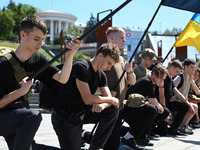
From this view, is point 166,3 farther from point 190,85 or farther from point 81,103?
point 190,85

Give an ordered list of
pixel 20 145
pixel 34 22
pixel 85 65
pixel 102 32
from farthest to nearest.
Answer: pixel 102 32, pixel 85 65, pixel 34 22, pixel 20 145

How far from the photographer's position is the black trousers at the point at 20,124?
2564 mm

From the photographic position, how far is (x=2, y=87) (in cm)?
272

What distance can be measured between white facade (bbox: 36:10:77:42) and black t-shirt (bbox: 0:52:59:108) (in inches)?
3993

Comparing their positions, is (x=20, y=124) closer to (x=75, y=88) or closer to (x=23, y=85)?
(x=23, y=85)

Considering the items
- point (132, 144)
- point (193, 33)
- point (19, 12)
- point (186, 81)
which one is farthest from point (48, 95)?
point (19, 12)

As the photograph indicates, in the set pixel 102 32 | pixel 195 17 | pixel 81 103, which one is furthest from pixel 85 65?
pixel 102 32

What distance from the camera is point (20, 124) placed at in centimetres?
260

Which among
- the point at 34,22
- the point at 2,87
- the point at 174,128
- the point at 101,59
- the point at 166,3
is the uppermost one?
the point at 166,3

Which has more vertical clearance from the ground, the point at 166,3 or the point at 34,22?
the point at 166,3

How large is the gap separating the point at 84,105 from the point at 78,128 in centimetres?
32

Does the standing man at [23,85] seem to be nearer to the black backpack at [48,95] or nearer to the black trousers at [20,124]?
the black trousers at [20,124]

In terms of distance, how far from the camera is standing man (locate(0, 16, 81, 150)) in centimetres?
259

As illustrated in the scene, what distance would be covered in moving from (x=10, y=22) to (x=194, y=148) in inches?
2623
